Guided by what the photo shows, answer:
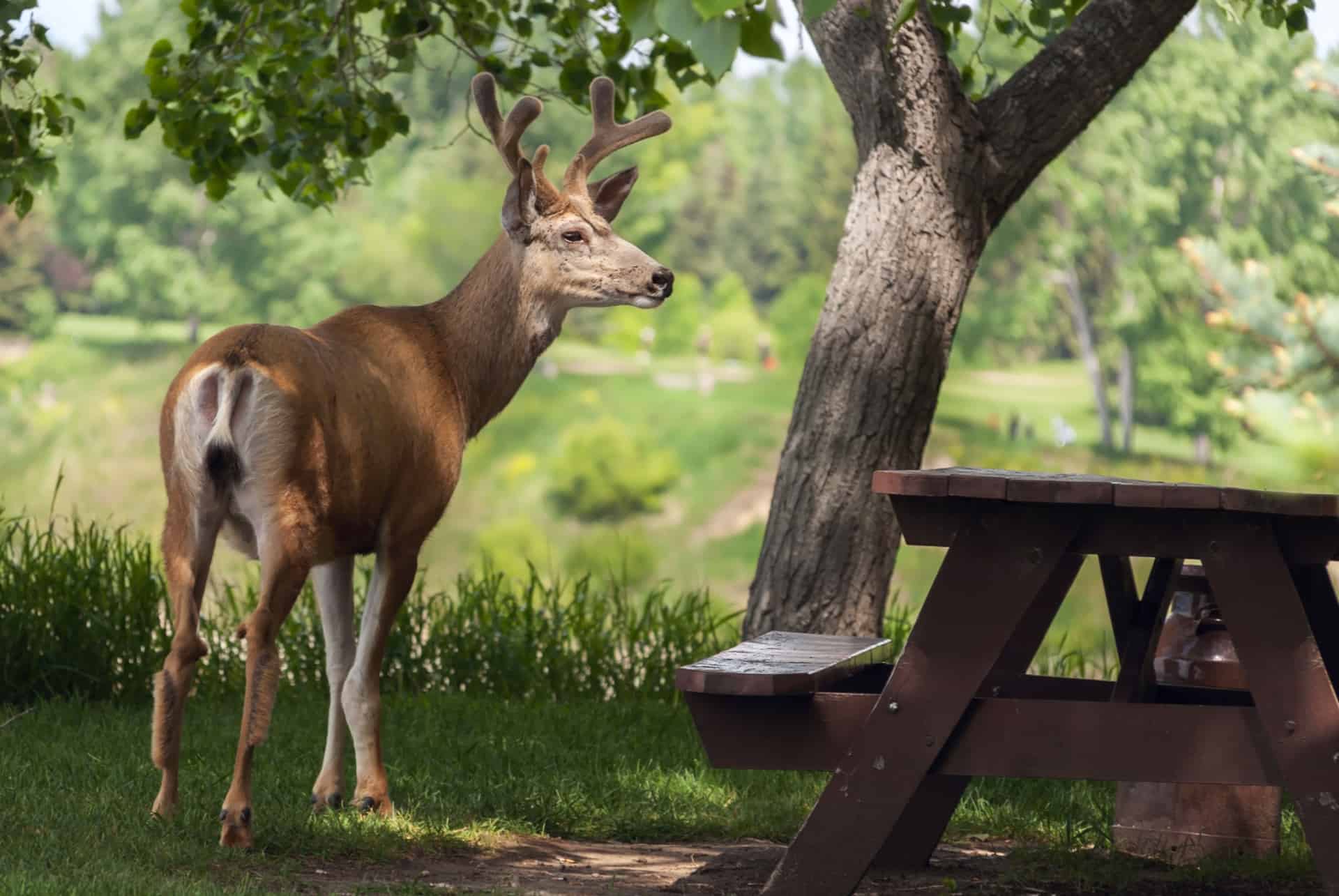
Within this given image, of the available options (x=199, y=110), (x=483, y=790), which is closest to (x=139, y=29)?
(x=199, y=110)

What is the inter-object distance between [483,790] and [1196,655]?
2150 millimetres

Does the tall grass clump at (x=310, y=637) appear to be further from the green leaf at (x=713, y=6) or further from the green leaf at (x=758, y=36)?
the green leaf at (x=713, y=6)

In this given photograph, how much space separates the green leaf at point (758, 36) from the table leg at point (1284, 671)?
156cm

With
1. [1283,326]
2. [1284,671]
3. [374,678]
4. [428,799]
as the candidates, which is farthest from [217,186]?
[1284,671]

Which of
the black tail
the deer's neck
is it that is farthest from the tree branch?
the black tail

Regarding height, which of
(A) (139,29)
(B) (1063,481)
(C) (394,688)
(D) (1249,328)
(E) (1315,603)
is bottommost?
(C) (394,688)

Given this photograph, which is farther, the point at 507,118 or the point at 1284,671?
the point at 507,118

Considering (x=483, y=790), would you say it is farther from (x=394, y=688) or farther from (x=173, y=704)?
(x=394, y=688)

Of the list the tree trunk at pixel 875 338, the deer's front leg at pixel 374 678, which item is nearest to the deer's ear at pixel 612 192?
the tree trunk at pixel 875 338

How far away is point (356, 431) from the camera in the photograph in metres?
4.61

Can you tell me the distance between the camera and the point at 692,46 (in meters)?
2.70

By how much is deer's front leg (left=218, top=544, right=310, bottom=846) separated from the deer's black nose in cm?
158

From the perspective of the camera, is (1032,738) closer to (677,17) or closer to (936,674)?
(936,674)

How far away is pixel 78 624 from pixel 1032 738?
4636mm
